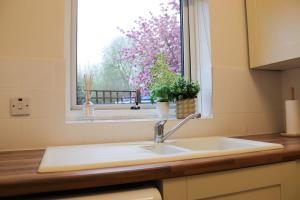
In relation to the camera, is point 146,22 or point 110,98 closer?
point 110,98

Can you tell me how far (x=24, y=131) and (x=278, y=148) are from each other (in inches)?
43.7

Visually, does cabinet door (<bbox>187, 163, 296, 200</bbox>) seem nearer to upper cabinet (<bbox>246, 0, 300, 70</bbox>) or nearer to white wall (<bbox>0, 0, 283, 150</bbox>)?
white wall (<bbox>0, 0, 283, 150</bbox>)

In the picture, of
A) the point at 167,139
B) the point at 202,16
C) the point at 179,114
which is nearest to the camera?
the point at 167,139

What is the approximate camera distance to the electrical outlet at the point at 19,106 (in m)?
1.13

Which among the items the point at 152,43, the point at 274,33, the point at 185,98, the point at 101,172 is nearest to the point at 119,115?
the point at 185,98

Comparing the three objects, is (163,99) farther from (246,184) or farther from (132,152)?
(246,184)

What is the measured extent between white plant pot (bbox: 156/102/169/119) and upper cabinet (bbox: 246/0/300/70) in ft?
2.02

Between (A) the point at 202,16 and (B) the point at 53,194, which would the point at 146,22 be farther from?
(B) the point at 53,194

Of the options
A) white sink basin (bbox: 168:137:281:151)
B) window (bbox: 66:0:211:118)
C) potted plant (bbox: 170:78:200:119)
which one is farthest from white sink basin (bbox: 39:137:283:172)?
window (bbox: 66:0:211:118)

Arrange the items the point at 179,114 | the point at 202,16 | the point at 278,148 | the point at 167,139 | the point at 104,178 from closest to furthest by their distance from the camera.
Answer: the point at 104,178 → the point at 278,148 → the point at 167,139 → the point at 179,114 → the point at 202,16

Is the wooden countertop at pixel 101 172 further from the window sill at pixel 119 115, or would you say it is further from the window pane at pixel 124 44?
the window pane at pixel 124 44

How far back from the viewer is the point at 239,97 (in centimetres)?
161

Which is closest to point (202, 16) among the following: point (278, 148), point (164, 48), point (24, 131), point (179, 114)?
point (164, 48)

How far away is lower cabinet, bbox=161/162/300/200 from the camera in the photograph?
0.82 metres
